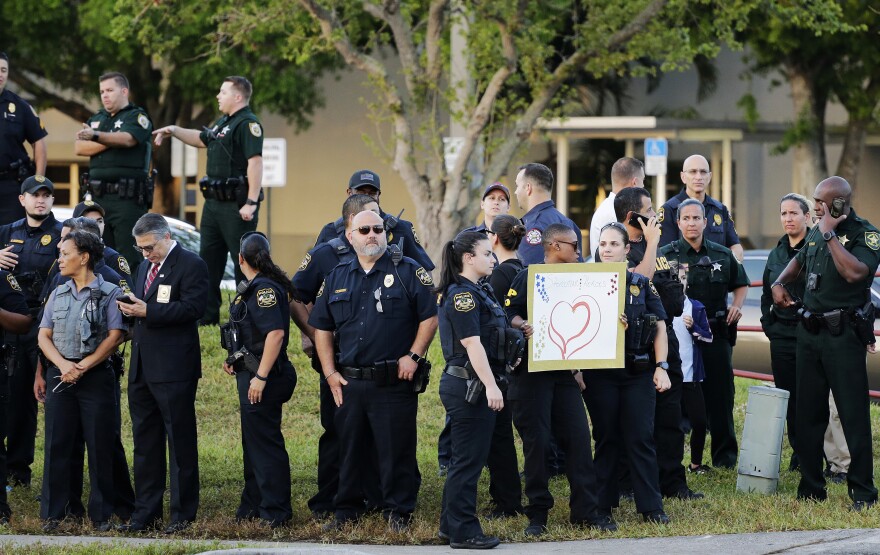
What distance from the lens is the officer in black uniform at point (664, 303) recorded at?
28.4 ft

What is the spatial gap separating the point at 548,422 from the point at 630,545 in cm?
92

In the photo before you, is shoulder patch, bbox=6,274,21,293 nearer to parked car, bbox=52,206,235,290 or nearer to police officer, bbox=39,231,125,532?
police officer, bbox=39,231,125,532

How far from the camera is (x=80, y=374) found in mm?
8367

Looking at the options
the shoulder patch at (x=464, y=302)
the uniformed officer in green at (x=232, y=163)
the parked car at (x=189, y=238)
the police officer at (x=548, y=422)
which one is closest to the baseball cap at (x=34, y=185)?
the uniformed officer in green at (x=232, y=163)

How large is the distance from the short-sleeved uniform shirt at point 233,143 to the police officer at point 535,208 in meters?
3.18

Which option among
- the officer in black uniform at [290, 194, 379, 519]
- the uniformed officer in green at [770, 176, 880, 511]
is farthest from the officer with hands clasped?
the uniformed officer in green at [770, 176, 880, 511]

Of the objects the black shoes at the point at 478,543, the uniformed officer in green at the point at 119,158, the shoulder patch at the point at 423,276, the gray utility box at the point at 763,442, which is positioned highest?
the uniformed officer in green at the point at 119,158

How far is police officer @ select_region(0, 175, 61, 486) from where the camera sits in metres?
9.48

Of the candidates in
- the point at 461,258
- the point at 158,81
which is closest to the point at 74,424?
the point at 461,258

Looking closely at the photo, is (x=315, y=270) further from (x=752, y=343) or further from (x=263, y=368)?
(x=752, y=343)

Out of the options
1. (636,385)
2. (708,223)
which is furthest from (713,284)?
(636,385)

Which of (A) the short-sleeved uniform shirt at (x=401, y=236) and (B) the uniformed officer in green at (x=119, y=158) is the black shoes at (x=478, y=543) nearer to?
(A) the short-sleeved uniform shirt at (x=401, y=236)

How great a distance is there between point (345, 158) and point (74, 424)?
2381 centimetres

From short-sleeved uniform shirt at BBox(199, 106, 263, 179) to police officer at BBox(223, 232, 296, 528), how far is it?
10.9 ft
